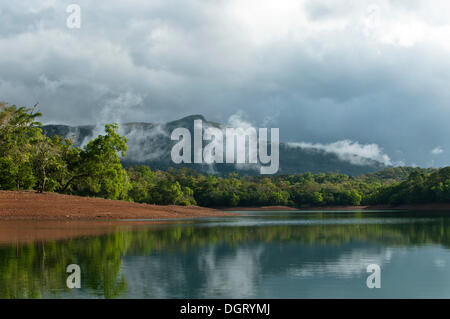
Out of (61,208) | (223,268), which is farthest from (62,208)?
(223,268)

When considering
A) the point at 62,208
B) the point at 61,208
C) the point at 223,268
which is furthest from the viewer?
the point at 62,208

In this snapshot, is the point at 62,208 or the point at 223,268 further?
the point at 62,208

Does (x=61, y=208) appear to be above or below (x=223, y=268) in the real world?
above

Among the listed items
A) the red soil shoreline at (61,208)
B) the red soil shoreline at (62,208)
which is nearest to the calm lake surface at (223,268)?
the red soil shoreline at (61,208)

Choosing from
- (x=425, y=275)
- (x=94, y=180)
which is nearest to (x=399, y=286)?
(x=425, y=275)

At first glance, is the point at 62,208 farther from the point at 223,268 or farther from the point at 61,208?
the point at 223,268

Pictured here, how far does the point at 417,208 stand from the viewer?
464ft

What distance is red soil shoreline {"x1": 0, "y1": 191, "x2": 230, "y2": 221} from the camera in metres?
54.3

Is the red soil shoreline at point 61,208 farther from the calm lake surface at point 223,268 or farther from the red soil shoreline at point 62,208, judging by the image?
the calm lake surface at point 223,268

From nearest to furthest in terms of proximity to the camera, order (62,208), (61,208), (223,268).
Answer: (223,268) → (61,208) → (62,208)

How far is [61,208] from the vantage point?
58156 millimetres

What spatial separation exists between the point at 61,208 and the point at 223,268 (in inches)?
1644
